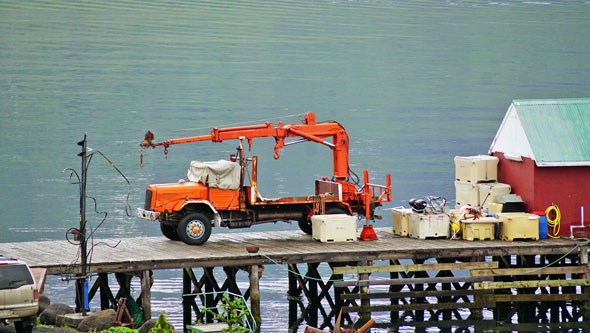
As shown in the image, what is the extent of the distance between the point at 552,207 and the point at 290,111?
92.8 m

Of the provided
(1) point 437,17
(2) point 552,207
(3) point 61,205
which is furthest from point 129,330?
(1) point 437,17

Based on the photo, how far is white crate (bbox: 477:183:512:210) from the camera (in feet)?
124

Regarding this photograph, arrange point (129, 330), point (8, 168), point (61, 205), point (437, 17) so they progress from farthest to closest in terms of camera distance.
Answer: point (437, 17)
point (8, 168)
point (61, 205)
point (129, 330)

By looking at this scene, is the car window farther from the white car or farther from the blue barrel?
the blue barrel

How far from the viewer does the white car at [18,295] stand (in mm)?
25328

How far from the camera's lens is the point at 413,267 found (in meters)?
34.5

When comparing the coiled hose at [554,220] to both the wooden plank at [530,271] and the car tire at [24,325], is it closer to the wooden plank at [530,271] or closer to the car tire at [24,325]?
the wooden plank at [530,271]

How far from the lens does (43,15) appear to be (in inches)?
6585

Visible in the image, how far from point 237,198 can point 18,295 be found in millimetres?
10585

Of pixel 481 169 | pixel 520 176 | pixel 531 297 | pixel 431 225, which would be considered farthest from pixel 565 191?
pixel 431 225

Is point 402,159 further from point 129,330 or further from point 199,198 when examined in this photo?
point 129,330

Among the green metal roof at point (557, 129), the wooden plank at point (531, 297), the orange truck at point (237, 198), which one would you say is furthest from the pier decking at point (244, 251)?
the green metal roof at point (557, 129)

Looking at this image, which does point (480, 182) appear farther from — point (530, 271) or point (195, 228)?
point (195, 228)

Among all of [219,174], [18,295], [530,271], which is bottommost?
[530,271]
